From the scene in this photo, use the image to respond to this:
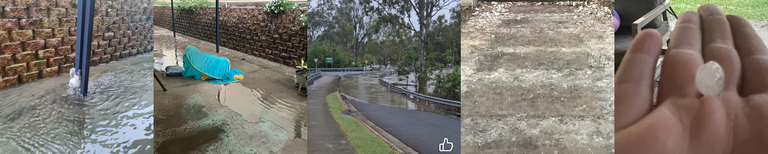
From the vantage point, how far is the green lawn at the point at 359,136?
159 cm

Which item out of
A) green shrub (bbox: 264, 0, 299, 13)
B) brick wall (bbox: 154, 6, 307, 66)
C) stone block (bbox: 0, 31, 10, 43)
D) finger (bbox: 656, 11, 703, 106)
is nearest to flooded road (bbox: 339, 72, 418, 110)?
brick wall (bbox: 154, 6, 307, 66)

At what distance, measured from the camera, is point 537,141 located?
167 centimetres

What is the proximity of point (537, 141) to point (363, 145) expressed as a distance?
966mm

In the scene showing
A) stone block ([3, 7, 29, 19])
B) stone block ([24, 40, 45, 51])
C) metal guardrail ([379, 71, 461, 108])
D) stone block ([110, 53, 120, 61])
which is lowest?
metal guardrail ([379, 71, 461, 108])

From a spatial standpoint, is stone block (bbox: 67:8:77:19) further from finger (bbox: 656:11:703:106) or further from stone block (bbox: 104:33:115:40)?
finger (bbox: 656:11:703:106)

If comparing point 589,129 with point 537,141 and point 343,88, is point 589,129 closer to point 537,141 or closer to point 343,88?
point 537,141

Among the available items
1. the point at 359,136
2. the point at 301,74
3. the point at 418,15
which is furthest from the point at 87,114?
the point at 418,15

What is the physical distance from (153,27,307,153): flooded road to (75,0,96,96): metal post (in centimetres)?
35

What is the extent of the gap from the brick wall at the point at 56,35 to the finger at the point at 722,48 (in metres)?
2.92

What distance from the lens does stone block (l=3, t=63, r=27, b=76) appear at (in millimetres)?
1678

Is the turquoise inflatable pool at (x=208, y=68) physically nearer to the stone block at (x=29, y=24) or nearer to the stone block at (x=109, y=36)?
the stone block at (x=109, y=36)

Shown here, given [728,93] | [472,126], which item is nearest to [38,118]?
[472,126]

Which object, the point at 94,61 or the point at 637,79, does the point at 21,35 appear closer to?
the point at 94,61

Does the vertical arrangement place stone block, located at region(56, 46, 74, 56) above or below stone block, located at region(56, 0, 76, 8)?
below
